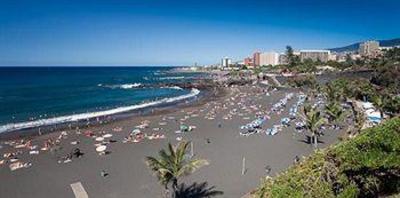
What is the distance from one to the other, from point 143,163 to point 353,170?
65.4 feet

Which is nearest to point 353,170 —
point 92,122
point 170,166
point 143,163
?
point 170,166

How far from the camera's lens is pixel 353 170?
11664 mm

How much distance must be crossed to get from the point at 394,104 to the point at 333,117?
633 cm

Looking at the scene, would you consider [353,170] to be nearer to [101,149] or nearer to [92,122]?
[101,149]

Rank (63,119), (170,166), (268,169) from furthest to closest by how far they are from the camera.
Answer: (63,119)
(268,169)
(170,166)

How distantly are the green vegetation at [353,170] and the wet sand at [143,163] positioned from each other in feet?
36.4

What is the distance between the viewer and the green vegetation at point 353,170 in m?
10.9

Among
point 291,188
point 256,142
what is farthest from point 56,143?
point 291,188

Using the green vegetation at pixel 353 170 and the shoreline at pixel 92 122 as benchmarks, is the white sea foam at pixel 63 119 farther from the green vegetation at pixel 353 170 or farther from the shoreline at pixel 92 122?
the green vegetation at pixel 353 170

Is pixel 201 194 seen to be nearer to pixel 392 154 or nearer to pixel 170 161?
pixel 170 161

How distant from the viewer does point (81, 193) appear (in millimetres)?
23406

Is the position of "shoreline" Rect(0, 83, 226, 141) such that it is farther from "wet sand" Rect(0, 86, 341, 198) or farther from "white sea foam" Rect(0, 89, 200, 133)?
"wet sand" Rect(0, 86, 341, 198)

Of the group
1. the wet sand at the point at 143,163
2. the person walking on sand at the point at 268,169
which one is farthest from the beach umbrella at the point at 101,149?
the person walking on sand at the point at 268,169

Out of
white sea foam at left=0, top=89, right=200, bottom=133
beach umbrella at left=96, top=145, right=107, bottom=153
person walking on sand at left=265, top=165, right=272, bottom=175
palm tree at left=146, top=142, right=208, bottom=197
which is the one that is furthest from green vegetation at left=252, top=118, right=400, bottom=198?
white sea foam at left=0, top=89, right=200, bottom=133
